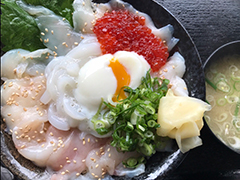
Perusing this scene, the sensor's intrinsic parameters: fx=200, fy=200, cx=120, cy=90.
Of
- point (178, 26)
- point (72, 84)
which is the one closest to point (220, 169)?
point (178, 26)

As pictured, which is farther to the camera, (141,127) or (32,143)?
(32,143)

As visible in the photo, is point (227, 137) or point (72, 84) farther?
point (227, 137)

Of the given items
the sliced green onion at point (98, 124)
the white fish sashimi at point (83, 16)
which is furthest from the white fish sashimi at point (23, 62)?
the sliced green onion at point (98, 124)

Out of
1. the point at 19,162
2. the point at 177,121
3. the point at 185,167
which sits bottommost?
the point at 185,167

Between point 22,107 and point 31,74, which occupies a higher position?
point 31,74

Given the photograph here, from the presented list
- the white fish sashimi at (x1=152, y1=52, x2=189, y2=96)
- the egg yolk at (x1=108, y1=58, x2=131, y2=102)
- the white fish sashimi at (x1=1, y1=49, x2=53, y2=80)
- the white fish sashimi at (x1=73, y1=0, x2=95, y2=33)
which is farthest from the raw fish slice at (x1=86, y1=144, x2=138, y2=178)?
the white fish sashimi at (x1=73, y1=0, x2=95, y2=33)

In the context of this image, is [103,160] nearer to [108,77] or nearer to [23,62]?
[108,77]

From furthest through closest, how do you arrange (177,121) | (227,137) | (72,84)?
(227,137), (72,84), (177,121)

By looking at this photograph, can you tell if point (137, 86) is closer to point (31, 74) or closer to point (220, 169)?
point (31, 74)

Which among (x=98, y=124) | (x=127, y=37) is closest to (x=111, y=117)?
(x=98, y=124)
